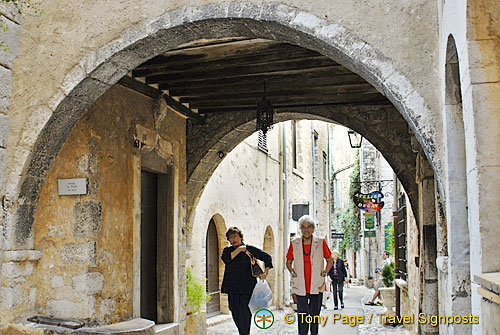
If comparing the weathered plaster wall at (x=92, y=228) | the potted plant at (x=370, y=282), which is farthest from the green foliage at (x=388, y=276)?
the potted plant at (x=370, y=282)

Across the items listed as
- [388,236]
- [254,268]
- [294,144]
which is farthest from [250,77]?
[294,144]

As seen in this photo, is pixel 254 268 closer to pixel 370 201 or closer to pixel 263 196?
pixel 370 201

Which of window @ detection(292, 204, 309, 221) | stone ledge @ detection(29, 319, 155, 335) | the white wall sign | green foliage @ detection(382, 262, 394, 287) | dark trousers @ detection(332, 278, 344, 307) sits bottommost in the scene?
dark trousers @ detection(332, 278, 344, 307)

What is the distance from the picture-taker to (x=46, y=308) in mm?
4789

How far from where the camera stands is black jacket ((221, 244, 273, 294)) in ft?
17.7

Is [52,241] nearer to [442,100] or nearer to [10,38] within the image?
[10,38]

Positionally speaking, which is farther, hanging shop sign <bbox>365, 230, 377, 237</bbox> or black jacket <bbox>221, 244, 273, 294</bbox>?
hanging shop sign <bbox>365, 230, 377, 237</bbox>

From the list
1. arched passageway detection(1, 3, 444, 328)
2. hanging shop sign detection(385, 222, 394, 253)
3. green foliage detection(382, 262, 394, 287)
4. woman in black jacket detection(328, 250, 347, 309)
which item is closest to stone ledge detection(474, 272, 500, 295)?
arched passageway detection(1, 3, 444, 328)

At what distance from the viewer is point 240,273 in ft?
17.8

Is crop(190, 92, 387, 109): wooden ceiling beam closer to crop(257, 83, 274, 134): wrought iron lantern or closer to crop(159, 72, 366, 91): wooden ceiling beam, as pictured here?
crop(159, 72, 366, 91): wooden ceiling beam

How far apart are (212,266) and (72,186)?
455 centimetres

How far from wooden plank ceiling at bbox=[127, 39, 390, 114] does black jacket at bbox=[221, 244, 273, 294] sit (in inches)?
72.8

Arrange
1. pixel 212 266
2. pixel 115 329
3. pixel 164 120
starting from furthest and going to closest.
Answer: pixel 212 266, pixel 164 120, pixel 115 329

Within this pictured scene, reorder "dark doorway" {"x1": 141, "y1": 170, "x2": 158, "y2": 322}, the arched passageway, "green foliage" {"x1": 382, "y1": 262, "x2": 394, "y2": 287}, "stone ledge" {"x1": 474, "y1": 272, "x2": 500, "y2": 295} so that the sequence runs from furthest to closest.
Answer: "green foliage" {"x1": 382, "y1": 262, "x2": 394, "y2": 287}
"dark doorway" {"x1": 141, "y1": 170, "x2": 158, "y2": 322}
the arched passageway
"stone ledge" {"x1": 474, "y1": 272, "x2": 500, "y2": 295}
